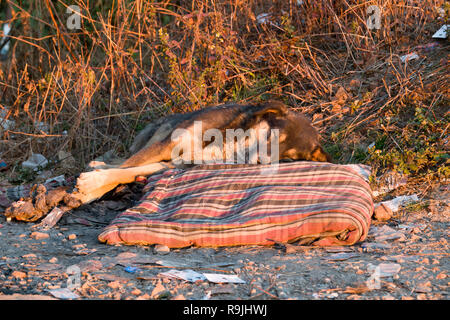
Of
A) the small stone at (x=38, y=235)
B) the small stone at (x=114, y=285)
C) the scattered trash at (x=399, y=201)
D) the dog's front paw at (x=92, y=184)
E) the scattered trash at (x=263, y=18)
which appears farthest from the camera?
the scattered trash at (x=263, y=18)

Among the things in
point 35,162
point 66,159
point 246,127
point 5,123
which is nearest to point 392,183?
point 246,127

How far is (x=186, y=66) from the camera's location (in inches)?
243

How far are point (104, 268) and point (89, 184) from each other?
1450mm

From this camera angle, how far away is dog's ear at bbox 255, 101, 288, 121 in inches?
194

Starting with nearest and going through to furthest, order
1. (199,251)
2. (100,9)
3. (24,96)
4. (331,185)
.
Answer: (199,251)
(331,185)
(24,96)
(100,9)

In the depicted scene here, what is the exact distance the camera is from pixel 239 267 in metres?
2.91

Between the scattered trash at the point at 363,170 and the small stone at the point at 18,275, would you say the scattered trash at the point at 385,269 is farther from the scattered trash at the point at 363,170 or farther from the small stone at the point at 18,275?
the small stone at the point at 18,275

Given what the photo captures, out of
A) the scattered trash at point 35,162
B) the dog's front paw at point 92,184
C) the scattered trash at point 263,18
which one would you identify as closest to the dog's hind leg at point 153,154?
the dog's front paw at point 92,184

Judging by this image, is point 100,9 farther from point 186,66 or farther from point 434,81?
point 434,81

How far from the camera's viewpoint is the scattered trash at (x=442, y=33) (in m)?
5.88

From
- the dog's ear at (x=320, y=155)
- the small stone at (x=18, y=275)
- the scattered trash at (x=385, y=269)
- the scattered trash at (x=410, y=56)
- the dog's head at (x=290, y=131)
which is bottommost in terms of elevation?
the scattered trash at (x=385, y=269)

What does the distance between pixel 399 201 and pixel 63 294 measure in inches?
113

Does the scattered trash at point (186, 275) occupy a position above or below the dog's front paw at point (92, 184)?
below
